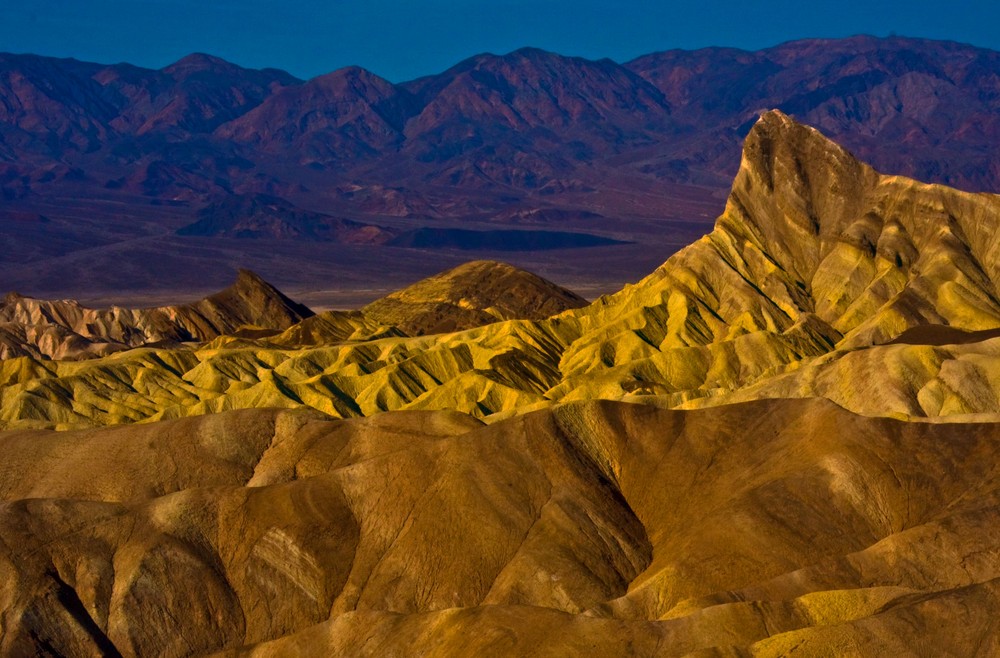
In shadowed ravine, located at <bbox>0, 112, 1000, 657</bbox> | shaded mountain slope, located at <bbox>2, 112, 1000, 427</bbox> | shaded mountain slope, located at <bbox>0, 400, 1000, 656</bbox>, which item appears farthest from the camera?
shaded mountain slope, located at <bbox>2, 112, 1000, 427</bbox>

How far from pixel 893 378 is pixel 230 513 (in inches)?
2343

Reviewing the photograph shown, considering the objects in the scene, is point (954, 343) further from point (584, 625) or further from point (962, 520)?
point (584, 625)

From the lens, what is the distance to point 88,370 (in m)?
167

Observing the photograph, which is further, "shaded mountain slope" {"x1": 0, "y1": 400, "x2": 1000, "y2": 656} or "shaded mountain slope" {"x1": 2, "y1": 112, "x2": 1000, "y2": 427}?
"shaded mountain slope" {"x1": 2, "y1": 112, "x2": 1000, "y2": 427}

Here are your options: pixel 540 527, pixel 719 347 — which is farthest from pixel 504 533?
pixel 719 347

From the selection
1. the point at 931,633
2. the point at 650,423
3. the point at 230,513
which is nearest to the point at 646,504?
the point at 650,423

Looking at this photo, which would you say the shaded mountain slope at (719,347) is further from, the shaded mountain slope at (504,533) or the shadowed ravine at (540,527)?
the shaded mountain slope at (504,533)

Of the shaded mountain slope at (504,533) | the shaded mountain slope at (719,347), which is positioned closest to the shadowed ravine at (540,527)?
the shaded mountain slope at (504,533)

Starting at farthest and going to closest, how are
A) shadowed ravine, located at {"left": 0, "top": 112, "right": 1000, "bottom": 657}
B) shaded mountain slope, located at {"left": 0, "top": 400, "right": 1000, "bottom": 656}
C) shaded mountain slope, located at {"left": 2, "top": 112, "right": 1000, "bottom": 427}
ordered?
shaded mountain slope, located at {"left": 2, "top": 112, "right": 1000, "bottom": 427} < shaded mountain slope, located at {"left": 0, "top": 400, "right": 1000, "bottom": 656} < shadowed ravine, located at {"left": 0, "top": 112, "right": 1000, "bottom": 657}

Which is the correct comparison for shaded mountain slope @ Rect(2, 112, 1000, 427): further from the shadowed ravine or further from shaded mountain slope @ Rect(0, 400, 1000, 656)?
shaded mountain slope @ Rect(0, 400, 1000, 656)

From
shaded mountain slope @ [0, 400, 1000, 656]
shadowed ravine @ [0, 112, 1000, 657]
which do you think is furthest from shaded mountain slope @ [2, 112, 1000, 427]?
shaded mountain slope @ [0, 400, 1000, 656]

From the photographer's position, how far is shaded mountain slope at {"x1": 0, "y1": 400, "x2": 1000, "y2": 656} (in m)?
73.0

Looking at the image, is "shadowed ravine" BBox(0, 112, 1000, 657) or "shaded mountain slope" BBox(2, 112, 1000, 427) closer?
"shadowed ravine" BBox(0, 112, 1000, 657)

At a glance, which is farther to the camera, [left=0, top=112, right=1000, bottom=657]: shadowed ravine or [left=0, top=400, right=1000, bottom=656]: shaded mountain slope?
[left=0, top=400, right=1000, bottom=656]: shaded mountain slope
